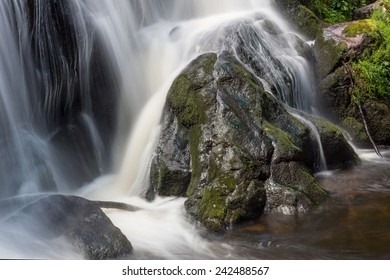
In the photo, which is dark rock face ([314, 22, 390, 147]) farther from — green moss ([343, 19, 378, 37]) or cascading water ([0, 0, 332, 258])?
cascading water ([0, 0, 332, 258])

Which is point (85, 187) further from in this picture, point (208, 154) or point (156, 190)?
point (208, 154)

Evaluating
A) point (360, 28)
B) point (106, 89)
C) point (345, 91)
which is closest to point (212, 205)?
point (106, 89)

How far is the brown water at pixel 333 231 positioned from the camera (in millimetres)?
4277

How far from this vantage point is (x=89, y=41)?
23.2ft

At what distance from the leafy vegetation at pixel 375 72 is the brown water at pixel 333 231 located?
10.3 ft

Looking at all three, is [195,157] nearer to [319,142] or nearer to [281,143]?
[281,143]

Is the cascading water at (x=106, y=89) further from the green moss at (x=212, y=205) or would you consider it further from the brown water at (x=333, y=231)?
the brown water at (x=333, y=231)

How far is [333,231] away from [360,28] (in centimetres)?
593

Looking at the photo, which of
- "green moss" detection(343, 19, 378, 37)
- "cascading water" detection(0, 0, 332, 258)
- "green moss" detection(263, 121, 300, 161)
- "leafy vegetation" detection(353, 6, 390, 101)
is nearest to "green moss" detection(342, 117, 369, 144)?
"leafy vegetation" detection(353, 6, 390, 101)

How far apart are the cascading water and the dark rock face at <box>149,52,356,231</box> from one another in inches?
14.4

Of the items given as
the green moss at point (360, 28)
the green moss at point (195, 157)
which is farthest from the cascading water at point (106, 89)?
the green moss at point (360, 28)

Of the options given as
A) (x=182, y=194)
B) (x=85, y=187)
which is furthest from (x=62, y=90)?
(x=182, y=194)

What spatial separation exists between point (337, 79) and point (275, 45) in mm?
1456

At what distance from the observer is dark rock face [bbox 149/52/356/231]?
527cm
